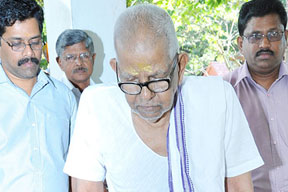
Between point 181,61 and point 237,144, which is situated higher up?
point 181,61

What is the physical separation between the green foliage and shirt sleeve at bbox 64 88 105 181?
12.7ft

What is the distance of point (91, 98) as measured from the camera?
1.35 metres

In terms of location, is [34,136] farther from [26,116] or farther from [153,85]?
[153,85]

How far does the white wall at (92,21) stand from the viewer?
317 cm

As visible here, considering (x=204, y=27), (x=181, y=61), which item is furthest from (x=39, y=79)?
(x=204, y=27)

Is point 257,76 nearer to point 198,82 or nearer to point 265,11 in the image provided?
point 265,11

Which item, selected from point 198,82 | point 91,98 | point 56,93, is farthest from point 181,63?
point 56,93

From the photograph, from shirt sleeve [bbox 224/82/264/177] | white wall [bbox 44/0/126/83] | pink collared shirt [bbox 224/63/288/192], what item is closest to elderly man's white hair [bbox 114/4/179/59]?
shirt sleeve [bbox 224/82/264/177]

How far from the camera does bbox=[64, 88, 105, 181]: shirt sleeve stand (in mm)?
1319

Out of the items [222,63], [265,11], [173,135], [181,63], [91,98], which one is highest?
[265,11]

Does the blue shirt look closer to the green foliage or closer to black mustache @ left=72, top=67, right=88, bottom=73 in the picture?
black mustache @ left=72, top=67, right=88, bottom=73

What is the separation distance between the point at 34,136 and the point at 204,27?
26.5 feet

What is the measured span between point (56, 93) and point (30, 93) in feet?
0.47

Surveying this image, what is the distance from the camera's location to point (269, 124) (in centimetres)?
204
